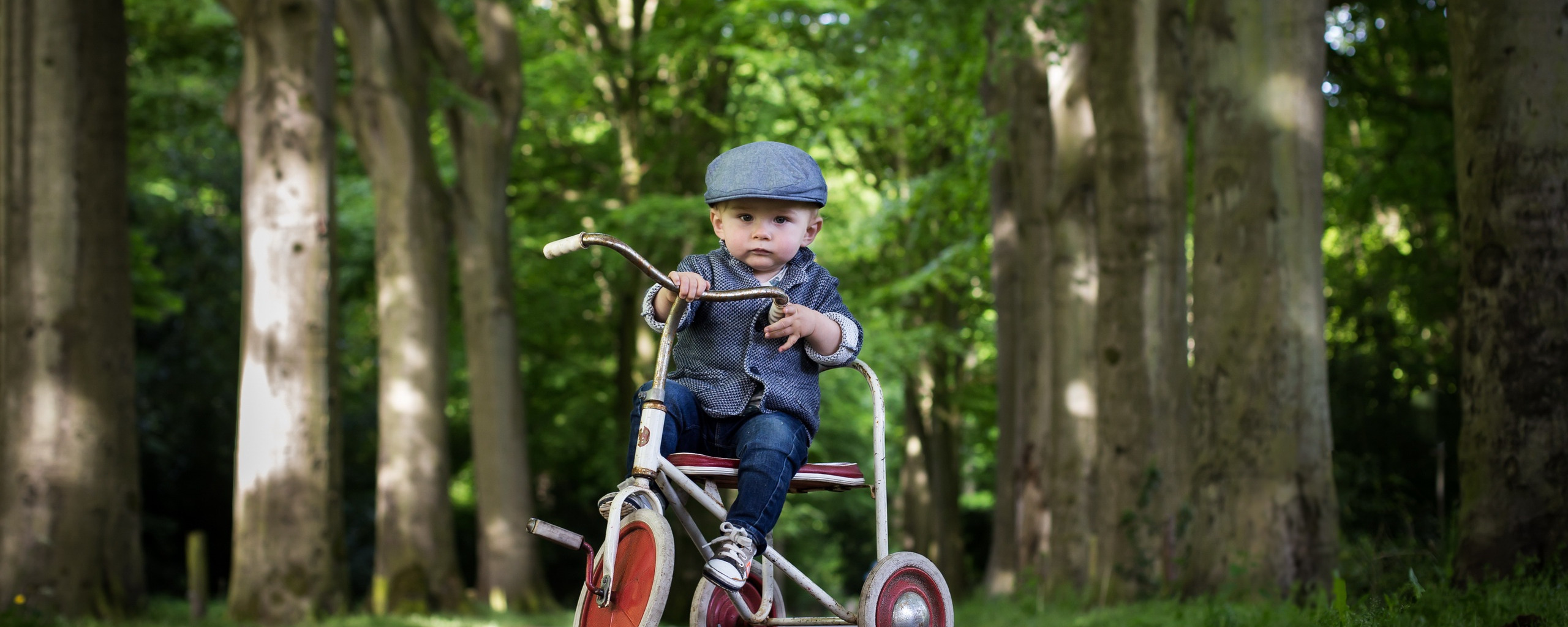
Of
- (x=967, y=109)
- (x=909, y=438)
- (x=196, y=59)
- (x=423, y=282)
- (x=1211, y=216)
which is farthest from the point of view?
(x=909, y=438)

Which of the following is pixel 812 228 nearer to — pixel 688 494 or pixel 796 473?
pixel 796 473

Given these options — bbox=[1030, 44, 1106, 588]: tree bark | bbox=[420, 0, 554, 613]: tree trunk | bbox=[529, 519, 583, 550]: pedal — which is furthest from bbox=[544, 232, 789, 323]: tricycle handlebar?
bbox=[420, 0, 554, 613]: tree trunk

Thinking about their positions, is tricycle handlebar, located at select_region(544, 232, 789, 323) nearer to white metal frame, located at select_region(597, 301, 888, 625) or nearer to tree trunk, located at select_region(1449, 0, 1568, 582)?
white metal frame, located at select_region(597, 301, 888, 625)

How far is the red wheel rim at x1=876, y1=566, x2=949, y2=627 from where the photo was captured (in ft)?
12.2


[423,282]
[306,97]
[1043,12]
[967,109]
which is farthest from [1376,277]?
[306,97]

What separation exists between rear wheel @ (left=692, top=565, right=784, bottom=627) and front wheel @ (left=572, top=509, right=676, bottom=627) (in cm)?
40

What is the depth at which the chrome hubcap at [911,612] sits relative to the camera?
12.3 feet

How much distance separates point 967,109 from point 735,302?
1485 centimetres

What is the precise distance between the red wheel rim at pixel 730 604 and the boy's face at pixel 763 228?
0.95 m

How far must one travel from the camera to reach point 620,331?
22078mm

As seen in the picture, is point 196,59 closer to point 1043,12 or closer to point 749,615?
point 1043,12

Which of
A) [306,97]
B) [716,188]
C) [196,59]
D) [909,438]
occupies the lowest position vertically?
[909,438]

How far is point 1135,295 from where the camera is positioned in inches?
393

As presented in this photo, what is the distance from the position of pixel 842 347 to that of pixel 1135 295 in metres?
6.69
